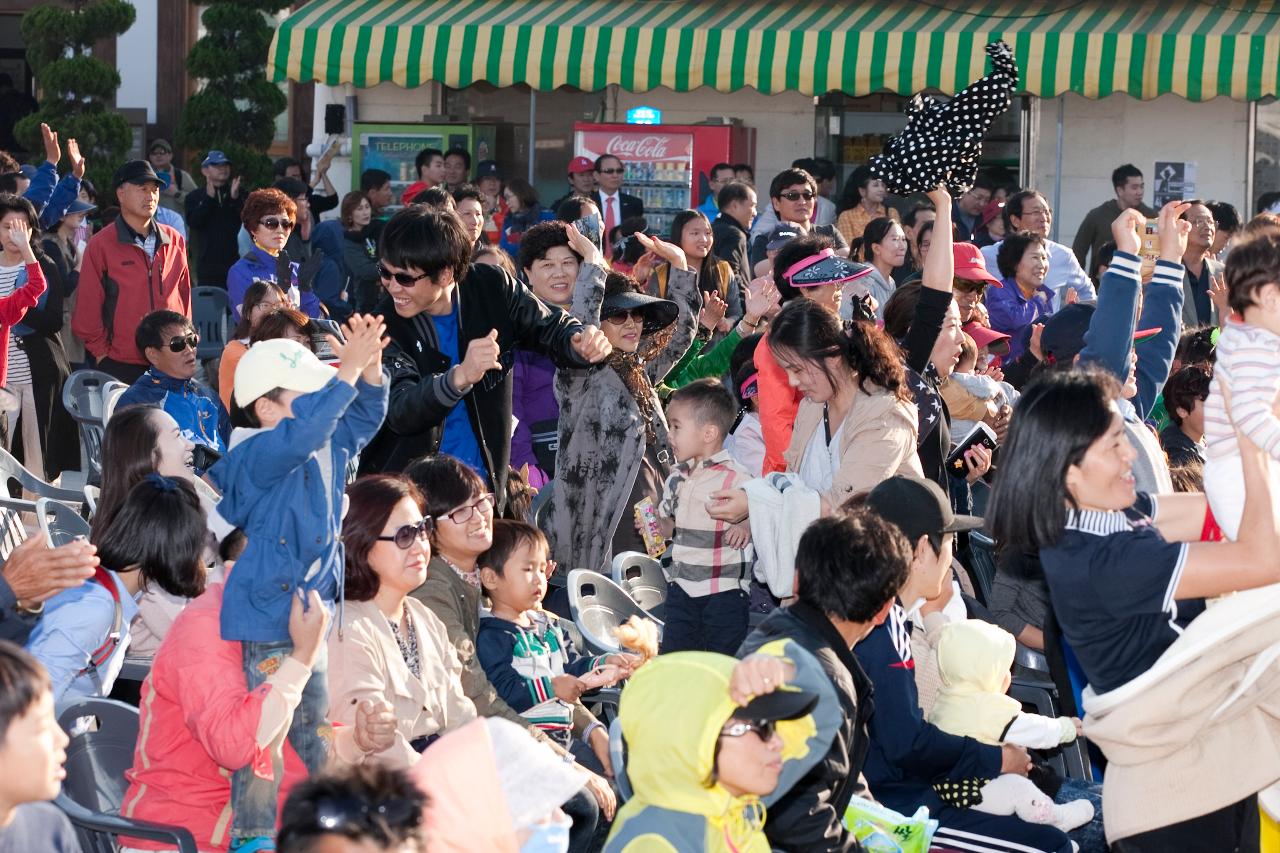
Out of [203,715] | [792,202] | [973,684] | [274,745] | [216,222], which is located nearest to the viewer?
[203,715]

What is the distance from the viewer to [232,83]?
701 inches

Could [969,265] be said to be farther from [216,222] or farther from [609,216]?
[216,222]

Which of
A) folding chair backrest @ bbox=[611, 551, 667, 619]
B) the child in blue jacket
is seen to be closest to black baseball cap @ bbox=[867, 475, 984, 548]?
the child in blue jacket

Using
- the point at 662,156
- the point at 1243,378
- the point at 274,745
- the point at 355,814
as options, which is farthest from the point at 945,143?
the point at 662,156

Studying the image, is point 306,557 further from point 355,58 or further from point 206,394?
point 355,58

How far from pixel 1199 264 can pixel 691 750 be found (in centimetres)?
825

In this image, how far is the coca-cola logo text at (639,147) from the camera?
15.4m

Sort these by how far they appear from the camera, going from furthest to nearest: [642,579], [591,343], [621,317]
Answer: [621,317] < [642,579] < [591,343]

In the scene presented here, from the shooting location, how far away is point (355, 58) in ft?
52.1

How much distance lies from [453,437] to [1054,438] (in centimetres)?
253

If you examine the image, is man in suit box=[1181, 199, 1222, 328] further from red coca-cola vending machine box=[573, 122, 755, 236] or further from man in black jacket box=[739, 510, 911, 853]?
man in black jacket box=[739, 510, 911, 853]

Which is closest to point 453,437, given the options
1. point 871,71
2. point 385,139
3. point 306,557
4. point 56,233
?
point 306,557

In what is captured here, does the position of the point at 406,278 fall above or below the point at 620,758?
above

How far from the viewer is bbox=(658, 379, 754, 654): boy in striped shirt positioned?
5.62 meters
